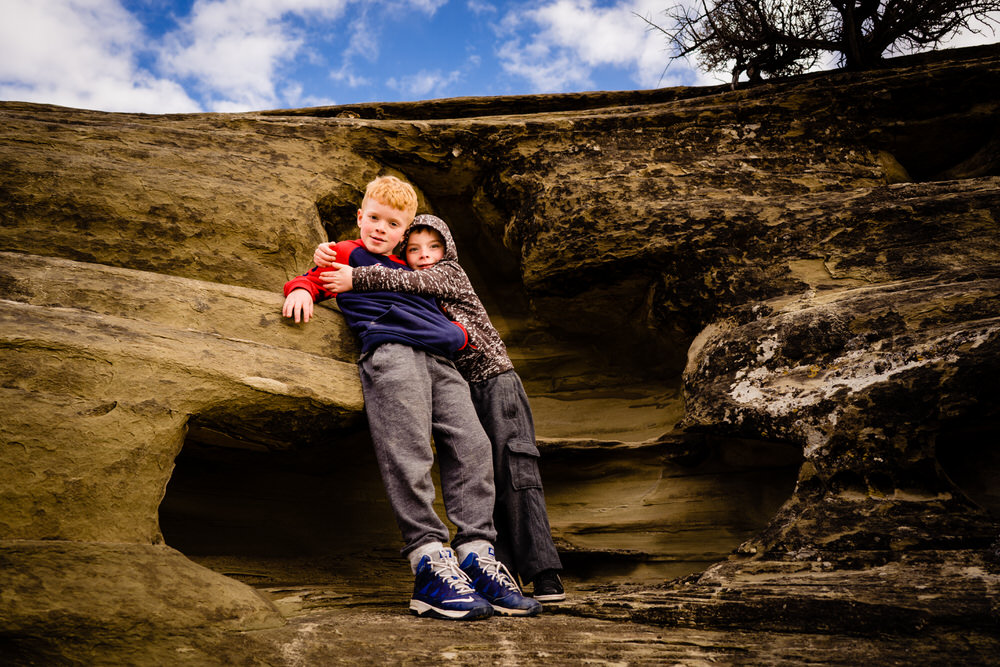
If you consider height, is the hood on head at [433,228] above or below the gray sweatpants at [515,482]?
above

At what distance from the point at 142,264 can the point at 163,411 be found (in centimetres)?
138

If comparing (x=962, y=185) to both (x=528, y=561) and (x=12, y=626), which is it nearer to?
(x=528, y=561)

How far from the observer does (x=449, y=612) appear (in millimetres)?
2662

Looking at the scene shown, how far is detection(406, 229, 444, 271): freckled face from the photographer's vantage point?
3.70 m

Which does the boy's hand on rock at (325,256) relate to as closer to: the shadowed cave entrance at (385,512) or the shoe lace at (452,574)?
the shadowed cave entrance at (385,512)

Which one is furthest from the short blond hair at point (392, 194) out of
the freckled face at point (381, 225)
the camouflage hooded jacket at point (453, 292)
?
the camouflage hooded jacket at point (453, 292)

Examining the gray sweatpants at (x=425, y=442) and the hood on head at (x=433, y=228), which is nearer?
the gray sweatpants at (x=425, y=442)

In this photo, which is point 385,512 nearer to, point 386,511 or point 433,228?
point 386,511

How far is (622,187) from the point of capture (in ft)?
15.0

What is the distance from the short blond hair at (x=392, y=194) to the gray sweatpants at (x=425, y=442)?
797 millimetres

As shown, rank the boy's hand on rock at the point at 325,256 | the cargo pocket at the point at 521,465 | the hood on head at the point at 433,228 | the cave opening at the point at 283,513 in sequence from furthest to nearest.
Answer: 1. the cave opening at the point at 283,513
2. the hood on head at the point at 433,228
3. the boy's hand on rock at the point at 325,256
4. the cargo pocket at the point at 521,465

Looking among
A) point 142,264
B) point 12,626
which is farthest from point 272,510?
point 12,626

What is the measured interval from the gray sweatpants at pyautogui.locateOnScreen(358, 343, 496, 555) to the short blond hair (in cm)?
80

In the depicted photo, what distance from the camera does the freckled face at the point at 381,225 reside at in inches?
140
